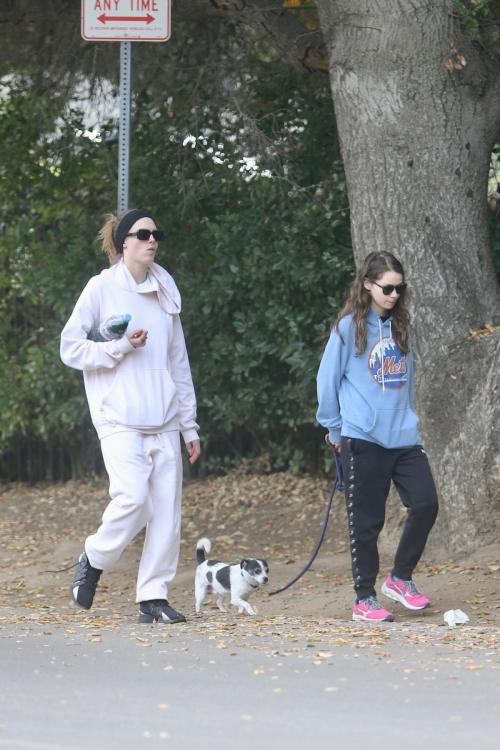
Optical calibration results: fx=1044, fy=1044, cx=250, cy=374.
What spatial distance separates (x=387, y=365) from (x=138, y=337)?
1.33 meters

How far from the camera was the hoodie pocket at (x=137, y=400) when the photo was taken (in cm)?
532

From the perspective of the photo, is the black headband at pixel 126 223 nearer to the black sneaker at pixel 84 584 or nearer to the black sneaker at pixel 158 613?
the black sneaker at pixel 84 584

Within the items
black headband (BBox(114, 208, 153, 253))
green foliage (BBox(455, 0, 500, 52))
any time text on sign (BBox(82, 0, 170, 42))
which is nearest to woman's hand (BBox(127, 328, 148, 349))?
black headband (BBox(114, 208, 153, 253))

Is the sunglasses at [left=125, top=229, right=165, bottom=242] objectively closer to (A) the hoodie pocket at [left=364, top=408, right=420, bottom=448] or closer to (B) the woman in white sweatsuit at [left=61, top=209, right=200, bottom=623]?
(B) the woman in white sweatsuit at [left=61, top=209, right=200, bottom=623]

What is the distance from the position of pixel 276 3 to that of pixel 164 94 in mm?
1919

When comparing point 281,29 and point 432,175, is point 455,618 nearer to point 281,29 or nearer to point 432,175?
point 432,175

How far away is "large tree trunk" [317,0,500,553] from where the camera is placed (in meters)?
6.83

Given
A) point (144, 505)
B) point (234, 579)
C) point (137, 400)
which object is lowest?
point (234, 579)

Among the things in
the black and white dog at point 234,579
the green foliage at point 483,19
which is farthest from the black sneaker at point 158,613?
the green foliage at point 483,19

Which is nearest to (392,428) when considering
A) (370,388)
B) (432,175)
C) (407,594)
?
(370,388)

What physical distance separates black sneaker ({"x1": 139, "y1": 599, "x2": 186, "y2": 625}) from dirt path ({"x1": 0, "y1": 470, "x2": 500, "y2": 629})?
1.11 m

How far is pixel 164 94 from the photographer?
985 cm

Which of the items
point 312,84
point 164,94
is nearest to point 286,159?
point 312,84

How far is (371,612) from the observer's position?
549cm
